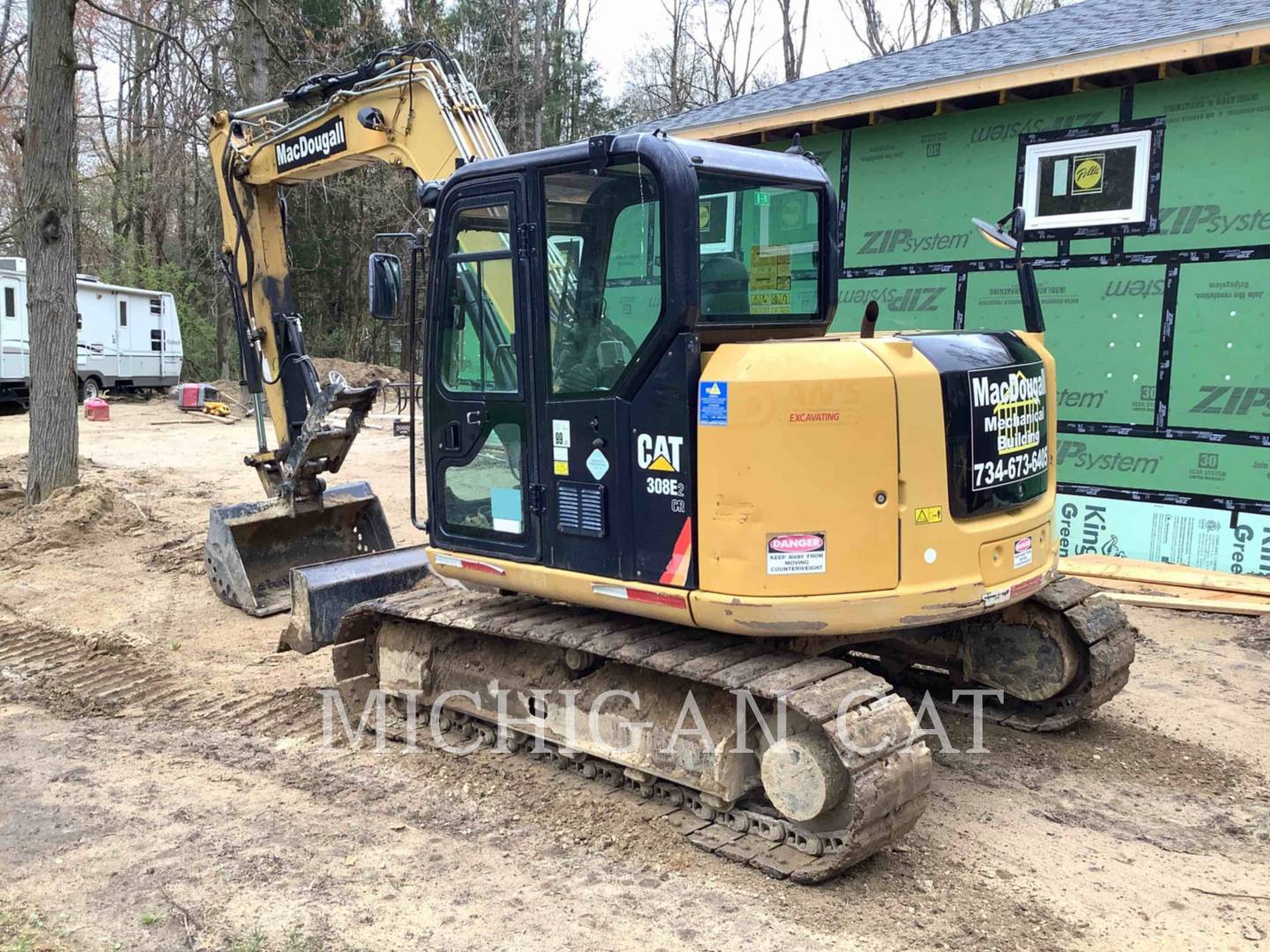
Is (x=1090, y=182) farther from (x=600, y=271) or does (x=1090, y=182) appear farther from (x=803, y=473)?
(x=803, y=473)

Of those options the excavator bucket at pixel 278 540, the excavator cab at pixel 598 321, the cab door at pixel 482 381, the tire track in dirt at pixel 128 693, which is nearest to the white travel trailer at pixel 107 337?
the excavator bucket at pixel 278 540

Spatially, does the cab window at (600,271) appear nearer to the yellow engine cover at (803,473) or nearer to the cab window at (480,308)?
the cab window at (480,308)

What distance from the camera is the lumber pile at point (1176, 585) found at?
7.41 meters

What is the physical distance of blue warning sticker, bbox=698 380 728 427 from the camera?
3.84m

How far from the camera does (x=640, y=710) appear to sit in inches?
176

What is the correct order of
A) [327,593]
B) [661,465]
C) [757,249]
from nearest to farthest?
[661,465] < [757,249] < [327,593]

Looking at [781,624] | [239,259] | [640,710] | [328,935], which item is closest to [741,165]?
[781,624]

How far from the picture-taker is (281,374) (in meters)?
7.41

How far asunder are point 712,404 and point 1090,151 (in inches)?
242

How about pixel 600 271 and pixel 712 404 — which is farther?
pixel 600 271

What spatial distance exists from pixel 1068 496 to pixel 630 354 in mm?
6005

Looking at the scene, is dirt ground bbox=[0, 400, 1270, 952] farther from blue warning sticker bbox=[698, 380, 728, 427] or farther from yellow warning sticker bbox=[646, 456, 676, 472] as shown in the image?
blue warning sticker bbox=[698, 380, 728, 427]

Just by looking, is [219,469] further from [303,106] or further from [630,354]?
[630,354]

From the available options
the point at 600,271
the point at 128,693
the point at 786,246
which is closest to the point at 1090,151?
the point at 786,246
